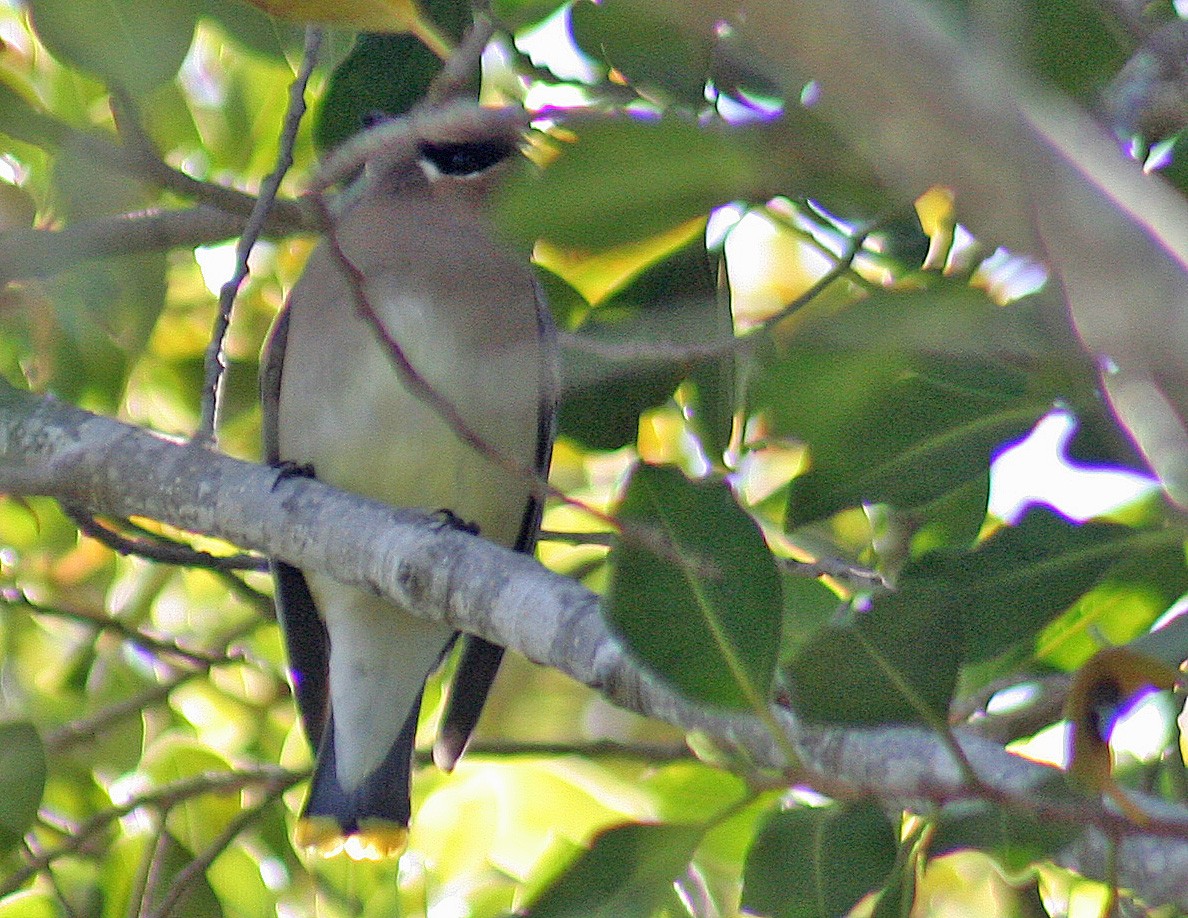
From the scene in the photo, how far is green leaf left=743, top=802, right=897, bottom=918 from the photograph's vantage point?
1.93 meters

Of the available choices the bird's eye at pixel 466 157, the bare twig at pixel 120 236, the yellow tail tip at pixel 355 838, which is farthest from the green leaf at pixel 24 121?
the bird's eye at pixel 466 157

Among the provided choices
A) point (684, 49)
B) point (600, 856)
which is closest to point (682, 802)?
point (600, 856)

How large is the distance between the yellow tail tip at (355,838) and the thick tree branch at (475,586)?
0.76 metres

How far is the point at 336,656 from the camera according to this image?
3809mm

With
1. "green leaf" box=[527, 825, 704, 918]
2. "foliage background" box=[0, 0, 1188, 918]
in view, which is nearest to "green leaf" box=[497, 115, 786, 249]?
"foliage background" box=[0, 0, 1188, 918]

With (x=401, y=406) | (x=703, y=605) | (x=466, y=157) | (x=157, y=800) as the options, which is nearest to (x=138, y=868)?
(x=157, y=800)

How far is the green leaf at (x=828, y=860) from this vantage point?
1.93m

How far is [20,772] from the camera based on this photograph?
2.41 meters

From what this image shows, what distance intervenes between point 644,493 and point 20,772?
3.88 feet

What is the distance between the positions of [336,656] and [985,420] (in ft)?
7.18

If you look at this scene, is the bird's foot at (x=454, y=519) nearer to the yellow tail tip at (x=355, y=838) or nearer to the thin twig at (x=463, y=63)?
the yellow tail tip at (x=355, y=838)

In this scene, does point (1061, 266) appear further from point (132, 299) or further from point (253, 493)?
point (132, 299)

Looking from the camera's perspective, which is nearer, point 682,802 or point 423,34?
point 423,34

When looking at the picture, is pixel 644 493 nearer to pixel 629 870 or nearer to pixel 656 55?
pixel 629 870
